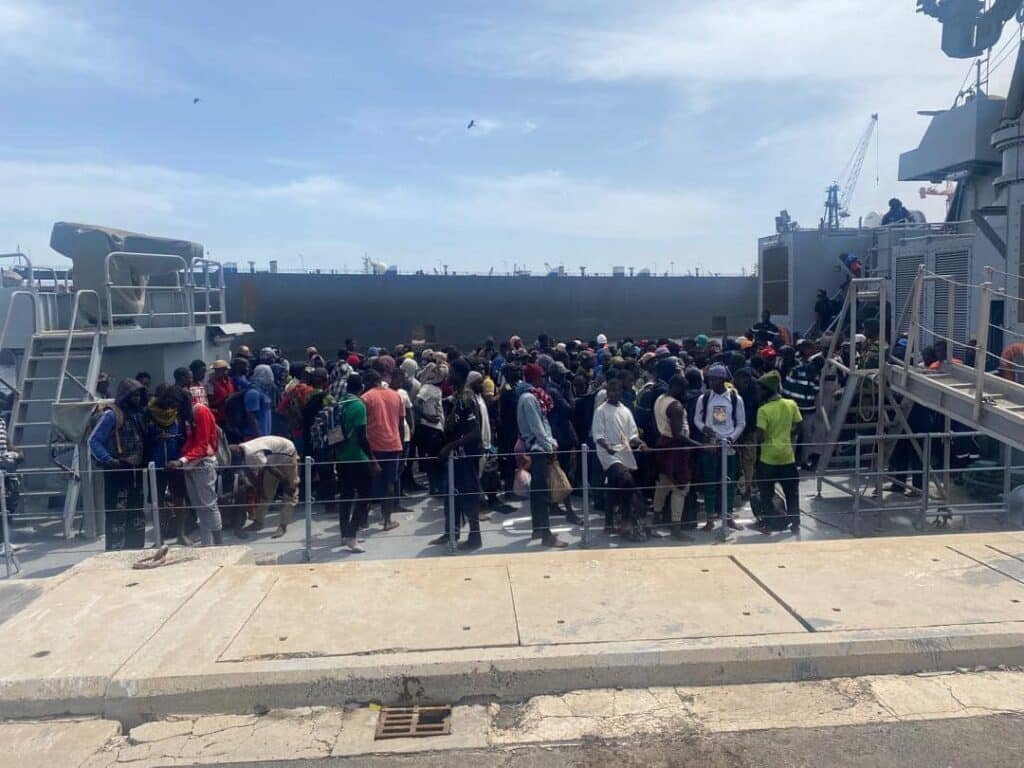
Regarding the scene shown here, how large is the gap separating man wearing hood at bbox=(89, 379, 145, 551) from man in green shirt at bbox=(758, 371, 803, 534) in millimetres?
5865

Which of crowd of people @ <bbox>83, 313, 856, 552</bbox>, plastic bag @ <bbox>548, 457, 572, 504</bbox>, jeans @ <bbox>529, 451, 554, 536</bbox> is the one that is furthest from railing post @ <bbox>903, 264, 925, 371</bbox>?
jeans @ <bbox>529, 451, 554, 536</bbox>

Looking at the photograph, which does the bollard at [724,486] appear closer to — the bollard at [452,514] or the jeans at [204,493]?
the bollard at [452,514]

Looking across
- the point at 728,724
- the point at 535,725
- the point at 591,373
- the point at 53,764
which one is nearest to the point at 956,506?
the point at 591,373

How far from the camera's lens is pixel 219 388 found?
9695 mm

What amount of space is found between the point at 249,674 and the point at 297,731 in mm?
416

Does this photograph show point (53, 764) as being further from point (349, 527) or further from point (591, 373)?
point (591, 373)

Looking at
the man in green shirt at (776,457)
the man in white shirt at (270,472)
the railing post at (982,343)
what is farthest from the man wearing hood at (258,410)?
the railing post at (982,343)

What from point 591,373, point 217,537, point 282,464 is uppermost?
point 591,373

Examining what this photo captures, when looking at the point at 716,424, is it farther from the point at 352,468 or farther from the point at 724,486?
the point at 352,468

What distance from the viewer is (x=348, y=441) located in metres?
7.93

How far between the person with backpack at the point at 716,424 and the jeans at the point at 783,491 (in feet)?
1.04

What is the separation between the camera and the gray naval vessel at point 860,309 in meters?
8.52

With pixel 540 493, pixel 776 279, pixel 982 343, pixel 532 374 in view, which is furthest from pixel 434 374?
pixel 776 279

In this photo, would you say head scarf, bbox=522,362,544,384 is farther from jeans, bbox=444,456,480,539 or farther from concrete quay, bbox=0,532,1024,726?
A: concrete quay, bbox=0,532,1024,726
